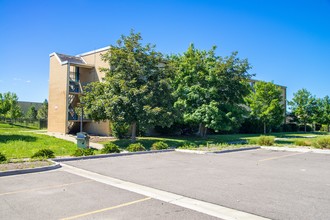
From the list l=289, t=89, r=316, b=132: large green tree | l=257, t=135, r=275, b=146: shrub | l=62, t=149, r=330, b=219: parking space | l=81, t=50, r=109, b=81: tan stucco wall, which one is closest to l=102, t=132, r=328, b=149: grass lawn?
l=257, t=135, r=275, b=146: shrub

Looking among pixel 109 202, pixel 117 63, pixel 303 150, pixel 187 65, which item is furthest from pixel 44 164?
pixel 187 65

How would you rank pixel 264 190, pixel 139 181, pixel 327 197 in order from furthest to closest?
pixel 139 181
pixel 264 190
pixel 327 197

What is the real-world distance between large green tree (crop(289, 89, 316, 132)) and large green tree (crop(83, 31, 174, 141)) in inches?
1390

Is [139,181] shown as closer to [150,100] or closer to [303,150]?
[150,100]

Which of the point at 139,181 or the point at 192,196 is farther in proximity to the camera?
the point at 139,181

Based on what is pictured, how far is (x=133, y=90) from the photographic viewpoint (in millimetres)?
18500

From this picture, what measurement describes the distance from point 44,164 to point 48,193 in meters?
4.01

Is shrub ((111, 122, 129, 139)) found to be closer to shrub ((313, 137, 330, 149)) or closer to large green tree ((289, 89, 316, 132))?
shrub ((313, 137, 330, 149))

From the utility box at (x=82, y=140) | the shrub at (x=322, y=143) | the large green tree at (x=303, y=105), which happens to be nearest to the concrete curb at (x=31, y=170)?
the utility box at (x=82, y=140)

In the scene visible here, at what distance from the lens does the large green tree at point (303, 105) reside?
158ft

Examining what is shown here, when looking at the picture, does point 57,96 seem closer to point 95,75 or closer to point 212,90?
point 95,75

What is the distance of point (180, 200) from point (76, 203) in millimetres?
2369

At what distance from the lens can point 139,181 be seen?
874 cm

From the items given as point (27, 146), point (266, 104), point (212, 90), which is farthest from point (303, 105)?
point (27, 146)
